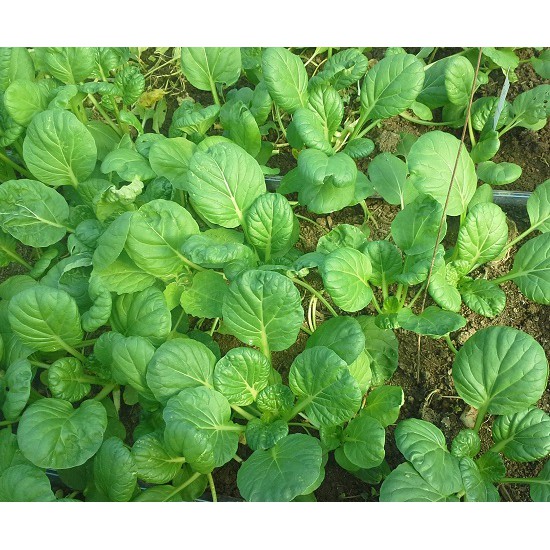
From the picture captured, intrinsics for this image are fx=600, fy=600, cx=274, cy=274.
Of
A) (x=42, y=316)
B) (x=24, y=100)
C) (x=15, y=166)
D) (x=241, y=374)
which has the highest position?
(x=24, y=100)

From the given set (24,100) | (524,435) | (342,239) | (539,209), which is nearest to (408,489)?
(524,435)

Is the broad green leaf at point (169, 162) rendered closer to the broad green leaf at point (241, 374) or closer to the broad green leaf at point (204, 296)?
the broad green leaf at point (204, 296)

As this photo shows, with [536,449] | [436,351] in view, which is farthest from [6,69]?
[536,449]

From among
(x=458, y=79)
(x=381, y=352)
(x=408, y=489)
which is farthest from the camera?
(x=458, y=79)

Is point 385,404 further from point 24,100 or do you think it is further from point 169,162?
point 24,100

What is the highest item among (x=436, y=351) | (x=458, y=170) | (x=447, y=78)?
(x=447, y=78)

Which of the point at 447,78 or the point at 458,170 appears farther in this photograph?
the point at 447,78

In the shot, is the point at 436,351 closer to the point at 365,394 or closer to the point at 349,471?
the point at 365,394
